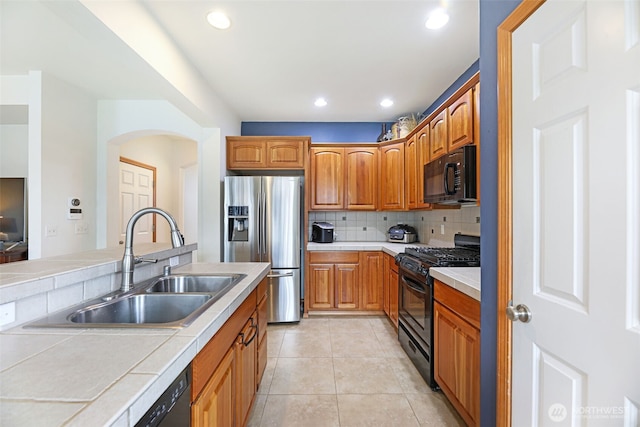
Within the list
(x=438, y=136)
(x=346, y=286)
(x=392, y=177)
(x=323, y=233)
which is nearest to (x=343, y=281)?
(x=346, y=286)

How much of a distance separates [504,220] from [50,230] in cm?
368

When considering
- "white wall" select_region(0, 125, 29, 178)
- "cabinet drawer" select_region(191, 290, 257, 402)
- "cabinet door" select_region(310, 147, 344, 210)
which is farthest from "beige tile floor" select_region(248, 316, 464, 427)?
"white wall" select_region(0, 125, 29, 178)

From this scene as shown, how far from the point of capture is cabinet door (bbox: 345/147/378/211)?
3.63m

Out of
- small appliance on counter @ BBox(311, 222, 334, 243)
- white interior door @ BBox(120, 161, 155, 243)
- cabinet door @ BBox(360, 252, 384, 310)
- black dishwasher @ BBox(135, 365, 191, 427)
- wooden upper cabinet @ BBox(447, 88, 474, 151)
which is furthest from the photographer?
white interior door @ BBox(120, 161, 155, 243)

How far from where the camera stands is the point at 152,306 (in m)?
1.27

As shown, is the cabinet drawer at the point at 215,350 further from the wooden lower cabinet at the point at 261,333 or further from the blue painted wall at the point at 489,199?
the blue painted wall at the point at 489,199

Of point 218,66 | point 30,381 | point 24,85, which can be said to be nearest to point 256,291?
point 30,381

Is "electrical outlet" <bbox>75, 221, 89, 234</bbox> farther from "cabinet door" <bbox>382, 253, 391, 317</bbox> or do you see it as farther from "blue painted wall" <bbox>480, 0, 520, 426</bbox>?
"blue painted wall" <bbox>480, 0, 520, 426</bbox>

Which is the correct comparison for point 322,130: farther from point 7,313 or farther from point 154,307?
point 7,313

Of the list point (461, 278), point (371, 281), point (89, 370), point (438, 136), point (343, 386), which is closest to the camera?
point (89, 370)

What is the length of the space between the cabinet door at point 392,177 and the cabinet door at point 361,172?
0.31 ft

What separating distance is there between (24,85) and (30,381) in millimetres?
3579

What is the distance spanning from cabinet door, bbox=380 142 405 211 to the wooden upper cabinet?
1111 mm

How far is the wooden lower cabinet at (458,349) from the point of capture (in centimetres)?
141
